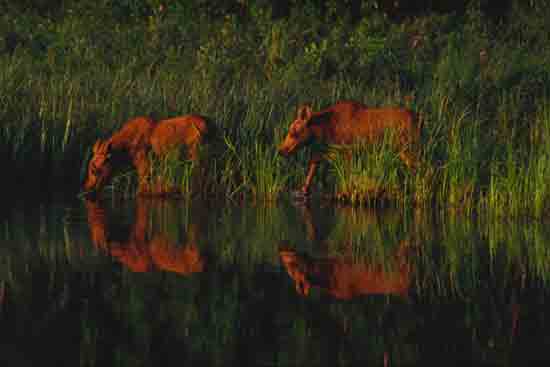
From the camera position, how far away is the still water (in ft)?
14.6

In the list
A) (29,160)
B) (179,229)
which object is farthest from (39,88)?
(179,229)

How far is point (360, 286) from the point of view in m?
5.88

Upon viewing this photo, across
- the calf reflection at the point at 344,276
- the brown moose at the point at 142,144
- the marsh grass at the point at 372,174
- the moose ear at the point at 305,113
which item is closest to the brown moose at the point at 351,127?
the moose ear at the point at 305,113

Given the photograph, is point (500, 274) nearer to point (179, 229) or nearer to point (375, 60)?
point (179, 229)

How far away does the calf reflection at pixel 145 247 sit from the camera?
6.64 m

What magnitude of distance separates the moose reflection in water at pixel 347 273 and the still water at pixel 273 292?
0.04ft

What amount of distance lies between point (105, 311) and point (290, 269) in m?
1.53

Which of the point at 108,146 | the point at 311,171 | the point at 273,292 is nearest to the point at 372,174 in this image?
the point at 311,171

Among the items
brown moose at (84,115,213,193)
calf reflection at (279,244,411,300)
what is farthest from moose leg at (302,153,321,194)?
calf reflection at (279,244,411,300)

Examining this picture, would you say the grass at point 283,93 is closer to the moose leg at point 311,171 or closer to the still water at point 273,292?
the moose leg at point 311,171

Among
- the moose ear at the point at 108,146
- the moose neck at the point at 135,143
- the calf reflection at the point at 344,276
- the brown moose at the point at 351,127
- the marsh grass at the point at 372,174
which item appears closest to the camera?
the calf reflection at the point at 344,276

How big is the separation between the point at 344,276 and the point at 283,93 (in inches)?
348

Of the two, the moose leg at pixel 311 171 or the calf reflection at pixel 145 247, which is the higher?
the moose leg at pixel 311 171

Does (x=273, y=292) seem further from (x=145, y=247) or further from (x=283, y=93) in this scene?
(x=283, y=93)
